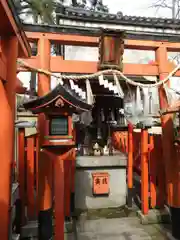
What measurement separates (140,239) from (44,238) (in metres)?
2.27

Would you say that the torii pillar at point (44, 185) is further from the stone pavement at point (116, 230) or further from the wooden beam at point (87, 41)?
the stone pavement at point (116, 230)

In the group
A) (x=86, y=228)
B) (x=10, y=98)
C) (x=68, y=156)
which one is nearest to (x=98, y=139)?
(x=86, y=228)

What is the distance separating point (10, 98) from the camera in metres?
3.70

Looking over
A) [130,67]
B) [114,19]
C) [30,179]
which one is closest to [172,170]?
[130,67]

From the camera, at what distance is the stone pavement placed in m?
5.56

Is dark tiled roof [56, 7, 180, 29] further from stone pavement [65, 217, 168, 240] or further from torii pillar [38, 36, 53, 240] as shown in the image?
stone pavement [65, 217, 168, 240]

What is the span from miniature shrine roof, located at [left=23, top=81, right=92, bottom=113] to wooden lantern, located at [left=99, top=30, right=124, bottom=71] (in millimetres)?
1666

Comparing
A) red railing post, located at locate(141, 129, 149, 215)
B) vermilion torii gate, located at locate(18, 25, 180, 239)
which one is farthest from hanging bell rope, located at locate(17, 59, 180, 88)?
red railing post, located at locate(141, 129, 149, 215)

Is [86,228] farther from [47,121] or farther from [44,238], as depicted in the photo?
[47,121]

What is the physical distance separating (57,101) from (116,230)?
396 centimetres

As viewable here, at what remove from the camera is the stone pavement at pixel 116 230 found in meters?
5.56

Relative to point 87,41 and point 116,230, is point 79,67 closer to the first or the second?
point 87,41

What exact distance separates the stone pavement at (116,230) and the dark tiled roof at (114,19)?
8.22m

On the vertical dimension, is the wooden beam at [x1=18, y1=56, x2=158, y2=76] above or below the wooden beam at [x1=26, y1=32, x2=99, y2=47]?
below
